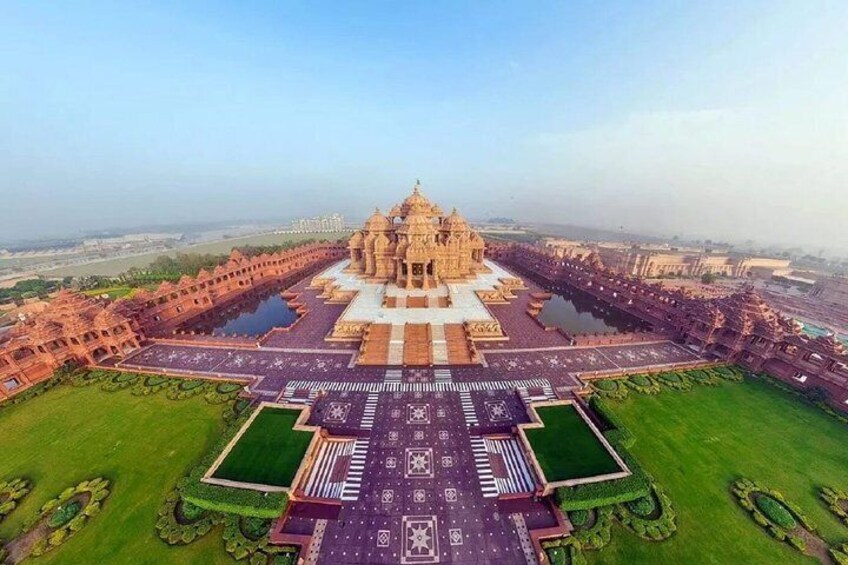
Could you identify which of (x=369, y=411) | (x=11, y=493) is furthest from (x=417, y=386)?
(x=11, y=493)

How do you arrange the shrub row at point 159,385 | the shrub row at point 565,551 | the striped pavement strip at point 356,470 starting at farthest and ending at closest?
the shrub row at point 159,385, the striped pavement strip at point 356,470, the shrub row at point 565,551

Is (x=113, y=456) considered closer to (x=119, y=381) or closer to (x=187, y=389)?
(x=187, y=389)

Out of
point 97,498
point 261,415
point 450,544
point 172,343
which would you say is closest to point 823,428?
point 450,544

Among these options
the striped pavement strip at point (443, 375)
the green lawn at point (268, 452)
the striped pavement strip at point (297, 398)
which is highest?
the striped pavement strip at point (443, 375)

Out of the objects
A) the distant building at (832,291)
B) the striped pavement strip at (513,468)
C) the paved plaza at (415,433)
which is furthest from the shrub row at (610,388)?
the distant building at (832,291)

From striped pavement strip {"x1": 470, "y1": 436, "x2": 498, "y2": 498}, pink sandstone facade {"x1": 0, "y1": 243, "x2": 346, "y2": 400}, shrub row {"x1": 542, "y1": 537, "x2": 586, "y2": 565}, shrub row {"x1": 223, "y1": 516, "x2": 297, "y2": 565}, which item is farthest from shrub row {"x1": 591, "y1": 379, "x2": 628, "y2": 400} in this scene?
pink sandstone facade {"x1": 0, "y1": 243, "x2": 346, "y2": 400}

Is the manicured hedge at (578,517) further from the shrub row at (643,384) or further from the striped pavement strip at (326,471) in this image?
the shrub row at (643,384)

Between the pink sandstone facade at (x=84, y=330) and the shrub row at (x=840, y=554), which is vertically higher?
the pink sandstone facade at (x=84, y=330)
